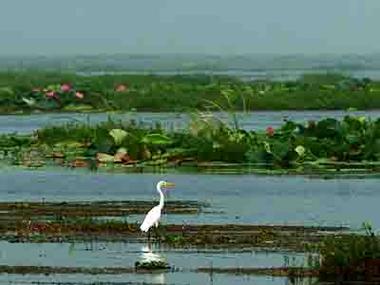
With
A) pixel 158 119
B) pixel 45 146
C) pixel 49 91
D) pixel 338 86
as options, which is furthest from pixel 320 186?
pixel 338 86

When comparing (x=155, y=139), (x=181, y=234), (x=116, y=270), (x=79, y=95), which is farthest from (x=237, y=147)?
(x=79, y=95)

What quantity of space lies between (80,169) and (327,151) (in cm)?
400

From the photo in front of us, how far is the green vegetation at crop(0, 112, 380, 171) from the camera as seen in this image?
3080 cm

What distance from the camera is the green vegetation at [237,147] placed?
30797mm

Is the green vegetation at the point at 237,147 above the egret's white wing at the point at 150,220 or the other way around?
the other way around

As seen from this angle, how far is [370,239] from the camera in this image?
1728cm

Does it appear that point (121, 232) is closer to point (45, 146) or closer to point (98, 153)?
point (98, 153)

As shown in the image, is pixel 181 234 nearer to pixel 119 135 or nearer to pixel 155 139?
pixel 155 139

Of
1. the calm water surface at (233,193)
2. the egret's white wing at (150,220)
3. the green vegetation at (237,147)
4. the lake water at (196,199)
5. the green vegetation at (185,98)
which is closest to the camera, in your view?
the lake water at (196,199)

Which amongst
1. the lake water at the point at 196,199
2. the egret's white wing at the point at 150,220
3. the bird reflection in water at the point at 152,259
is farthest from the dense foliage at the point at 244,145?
Answer: the bird reflection in water at the point at 152,259

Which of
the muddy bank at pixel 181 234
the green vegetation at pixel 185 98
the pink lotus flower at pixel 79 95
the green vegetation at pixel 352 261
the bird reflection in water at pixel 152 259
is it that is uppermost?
the green vegetation at pixel 352 261

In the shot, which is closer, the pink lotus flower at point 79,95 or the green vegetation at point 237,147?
the green vegetation at point 237,147

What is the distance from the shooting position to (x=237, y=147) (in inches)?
1225

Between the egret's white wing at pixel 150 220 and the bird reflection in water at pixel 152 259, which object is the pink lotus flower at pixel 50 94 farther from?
the bird reflection in water at pixel 152 259
